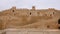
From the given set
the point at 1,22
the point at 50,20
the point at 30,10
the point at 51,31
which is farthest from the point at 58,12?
the point at 51,31

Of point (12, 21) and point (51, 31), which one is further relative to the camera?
point (12, 21)

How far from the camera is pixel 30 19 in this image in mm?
34969

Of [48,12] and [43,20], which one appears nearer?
[43,20]

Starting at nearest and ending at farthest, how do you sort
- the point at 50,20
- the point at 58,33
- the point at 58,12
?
the point at 58,33, the point at 50,20, the point at 58,12

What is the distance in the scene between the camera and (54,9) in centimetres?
4075

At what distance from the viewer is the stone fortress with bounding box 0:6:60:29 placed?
99.9ft

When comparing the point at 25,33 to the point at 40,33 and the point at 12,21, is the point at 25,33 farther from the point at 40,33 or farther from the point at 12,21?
the point at 12,21

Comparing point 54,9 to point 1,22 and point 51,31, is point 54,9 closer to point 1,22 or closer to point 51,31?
point 1,22

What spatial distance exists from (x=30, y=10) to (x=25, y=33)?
14461 millimetres

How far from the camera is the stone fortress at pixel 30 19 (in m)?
30.4

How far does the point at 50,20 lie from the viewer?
3216 cm

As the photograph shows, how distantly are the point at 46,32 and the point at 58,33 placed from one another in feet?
4.61

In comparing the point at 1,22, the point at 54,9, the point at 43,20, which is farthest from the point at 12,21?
the point at 54,9

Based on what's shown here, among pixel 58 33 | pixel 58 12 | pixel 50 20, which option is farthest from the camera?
pixel 58 12
